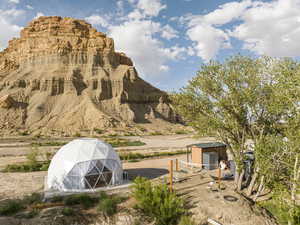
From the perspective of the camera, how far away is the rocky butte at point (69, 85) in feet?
187

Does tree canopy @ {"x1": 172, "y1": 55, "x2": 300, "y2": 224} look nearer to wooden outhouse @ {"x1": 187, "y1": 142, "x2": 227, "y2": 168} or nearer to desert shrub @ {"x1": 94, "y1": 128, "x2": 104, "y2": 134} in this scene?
wooden outhouse @ {"x1": 187, "y1": 142, "x2": 227, "y2": 168}

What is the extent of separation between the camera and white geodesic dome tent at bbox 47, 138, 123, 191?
12.9 m

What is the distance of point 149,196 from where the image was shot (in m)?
9.80

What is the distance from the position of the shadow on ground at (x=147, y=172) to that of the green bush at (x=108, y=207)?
562 cm

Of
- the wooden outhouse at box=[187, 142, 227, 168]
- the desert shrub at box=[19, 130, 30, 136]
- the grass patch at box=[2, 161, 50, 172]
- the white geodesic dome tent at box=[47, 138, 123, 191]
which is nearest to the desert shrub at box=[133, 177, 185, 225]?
the white geodesic dome tent at box=[47, 138, 123, 191]

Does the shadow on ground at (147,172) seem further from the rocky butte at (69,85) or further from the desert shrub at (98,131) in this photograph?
the rocky butte at (69,85)

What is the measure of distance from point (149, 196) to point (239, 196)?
16.8 feet

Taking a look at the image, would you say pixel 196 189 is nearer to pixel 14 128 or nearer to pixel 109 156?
pixel 109 156

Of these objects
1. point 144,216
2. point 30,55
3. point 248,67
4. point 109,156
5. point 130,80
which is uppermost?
point 30,55

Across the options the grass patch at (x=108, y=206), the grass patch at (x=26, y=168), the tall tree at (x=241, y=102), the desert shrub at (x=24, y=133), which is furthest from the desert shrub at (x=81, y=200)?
the desert shrub at (x=24, y=133)

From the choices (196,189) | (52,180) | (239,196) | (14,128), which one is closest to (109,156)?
(52,180)

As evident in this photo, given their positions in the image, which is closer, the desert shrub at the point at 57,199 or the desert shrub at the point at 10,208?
the desert shrub at the point at 10,208

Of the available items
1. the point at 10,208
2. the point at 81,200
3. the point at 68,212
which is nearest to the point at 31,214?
the point at 10,208

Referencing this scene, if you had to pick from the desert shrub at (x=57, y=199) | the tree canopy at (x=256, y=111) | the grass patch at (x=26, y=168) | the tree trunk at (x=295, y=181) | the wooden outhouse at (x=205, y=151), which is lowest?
the grass patch at (x=26, y=168)
